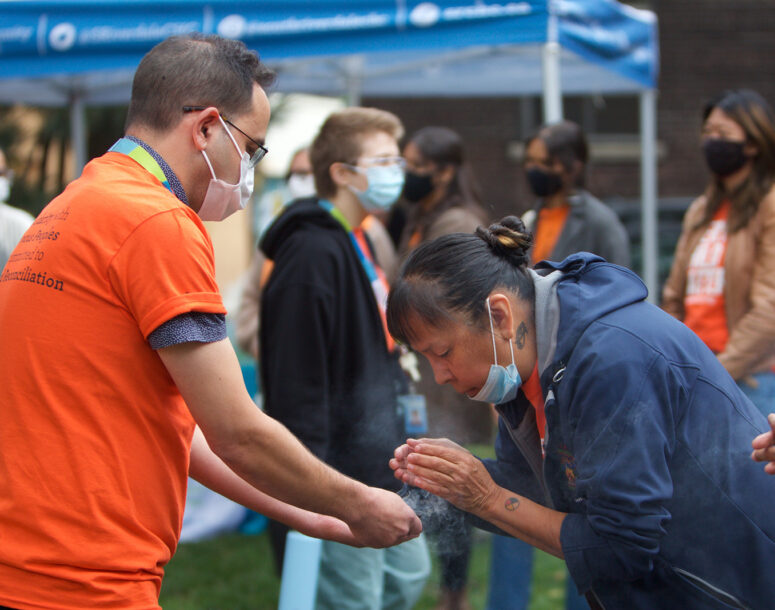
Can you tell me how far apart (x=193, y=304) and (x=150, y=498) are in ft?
1.40

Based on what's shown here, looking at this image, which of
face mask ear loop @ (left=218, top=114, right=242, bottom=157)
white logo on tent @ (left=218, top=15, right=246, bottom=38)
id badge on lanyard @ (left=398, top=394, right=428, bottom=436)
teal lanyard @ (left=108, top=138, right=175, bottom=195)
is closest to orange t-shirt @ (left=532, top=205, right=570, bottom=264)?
id badge on lanyard @ (left=398, top=394, right=428, bottom=436)

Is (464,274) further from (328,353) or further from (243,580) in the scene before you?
(243,580)

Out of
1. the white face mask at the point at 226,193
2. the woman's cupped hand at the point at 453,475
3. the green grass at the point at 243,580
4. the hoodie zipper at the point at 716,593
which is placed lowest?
the green grass at the point at 243,580

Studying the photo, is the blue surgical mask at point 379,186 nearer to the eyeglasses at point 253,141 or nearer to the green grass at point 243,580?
the eyeglasses at point 253,141

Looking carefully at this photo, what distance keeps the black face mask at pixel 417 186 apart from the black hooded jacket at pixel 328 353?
1.45 meters

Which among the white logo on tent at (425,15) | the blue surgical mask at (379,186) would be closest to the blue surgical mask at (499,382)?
the blue surgical mask at (379,186)

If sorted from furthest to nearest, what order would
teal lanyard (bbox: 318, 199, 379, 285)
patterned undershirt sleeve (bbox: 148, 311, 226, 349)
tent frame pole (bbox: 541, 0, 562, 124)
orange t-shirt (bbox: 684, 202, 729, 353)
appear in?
tent frame pole (bbox: 541, 0, 562, 124)
orange t-shirt (bbox: 684, 202, 729, 353)
teal lanyard (bbox: 318, 199, 379, 285)
patterned undershirt sleeve (bbox: 148, 311, 226, 349)

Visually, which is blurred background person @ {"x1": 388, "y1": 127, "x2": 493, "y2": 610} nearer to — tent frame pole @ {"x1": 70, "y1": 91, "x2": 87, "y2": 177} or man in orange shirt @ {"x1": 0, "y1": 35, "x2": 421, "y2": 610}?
man in orange shirt @ {"x1": 0, "y1": 35, "x2": 421, "y2": 610}

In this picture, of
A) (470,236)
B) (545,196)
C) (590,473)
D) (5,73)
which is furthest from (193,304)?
(5,73)

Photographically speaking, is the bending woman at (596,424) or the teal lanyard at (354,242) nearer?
the bending woman at (596,424)

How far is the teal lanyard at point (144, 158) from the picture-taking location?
6.15 feet

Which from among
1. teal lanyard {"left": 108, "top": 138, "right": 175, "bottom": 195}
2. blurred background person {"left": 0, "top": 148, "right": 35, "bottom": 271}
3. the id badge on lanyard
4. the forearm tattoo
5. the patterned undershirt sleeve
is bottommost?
the id badge on lanyard

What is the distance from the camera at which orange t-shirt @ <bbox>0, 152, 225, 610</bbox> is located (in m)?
1.71

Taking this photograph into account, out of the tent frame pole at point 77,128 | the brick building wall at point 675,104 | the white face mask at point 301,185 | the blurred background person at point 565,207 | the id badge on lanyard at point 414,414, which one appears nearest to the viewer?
the id badge on lanyard at point 414,414
